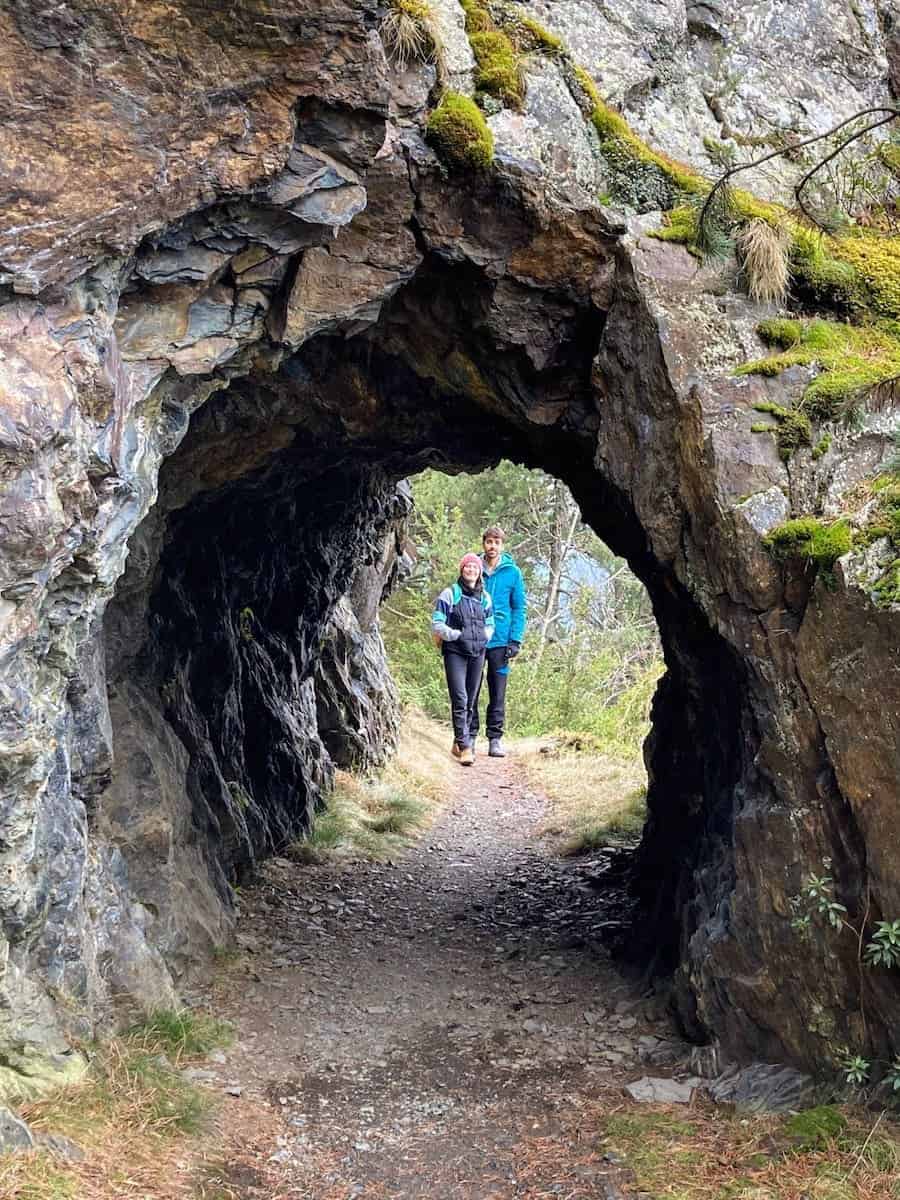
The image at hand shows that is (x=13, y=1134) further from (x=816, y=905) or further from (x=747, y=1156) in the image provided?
(x=816, y=905)

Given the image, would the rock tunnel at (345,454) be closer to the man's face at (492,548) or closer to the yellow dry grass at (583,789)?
the yellow dry grass at (583,789)

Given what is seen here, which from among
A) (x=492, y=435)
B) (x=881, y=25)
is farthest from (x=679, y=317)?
(x=881, y=25)

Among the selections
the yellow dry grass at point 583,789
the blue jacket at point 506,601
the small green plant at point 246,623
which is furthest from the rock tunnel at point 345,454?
the blue jacket at point 506,601

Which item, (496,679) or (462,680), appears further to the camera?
(496,679)

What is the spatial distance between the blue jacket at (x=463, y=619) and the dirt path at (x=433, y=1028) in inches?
132

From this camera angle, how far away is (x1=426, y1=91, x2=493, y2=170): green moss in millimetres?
6062

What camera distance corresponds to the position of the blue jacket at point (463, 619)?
13008 millimetres

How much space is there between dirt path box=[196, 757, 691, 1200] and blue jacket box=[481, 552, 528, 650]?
384 cm

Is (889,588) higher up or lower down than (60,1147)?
higher up

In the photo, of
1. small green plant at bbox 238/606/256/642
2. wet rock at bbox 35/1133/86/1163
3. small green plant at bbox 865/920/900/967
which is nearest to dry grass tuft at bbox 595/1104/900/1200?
small green plant at bbox 865/920/900/967

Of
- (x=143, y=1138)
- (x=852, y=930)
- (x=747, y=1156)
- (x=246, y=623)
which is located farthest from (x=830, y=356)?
(x=246, y=623)

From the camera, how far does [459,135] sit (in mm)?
6066

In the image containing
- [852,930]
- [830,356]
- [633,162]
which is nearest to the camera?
[852,930]

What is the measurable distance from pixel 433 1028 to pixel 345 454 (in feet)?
16.9
